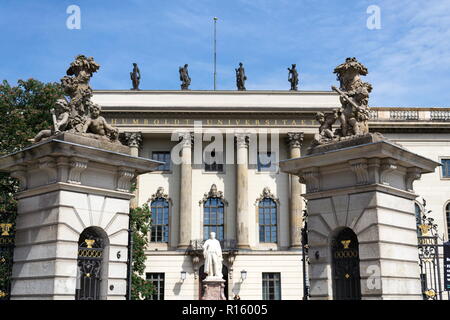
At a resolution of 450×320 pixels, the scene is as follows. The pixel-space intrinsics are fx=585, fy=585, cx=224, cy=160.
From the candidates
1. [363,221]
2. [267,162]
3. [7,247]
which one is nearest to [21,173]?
[7,247]

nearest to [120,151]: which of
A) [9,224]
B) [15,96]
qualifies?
[9,224]

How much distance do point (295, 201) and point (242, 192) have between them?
4428mm

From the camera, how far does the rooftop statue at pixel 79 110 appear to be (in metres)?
13.2

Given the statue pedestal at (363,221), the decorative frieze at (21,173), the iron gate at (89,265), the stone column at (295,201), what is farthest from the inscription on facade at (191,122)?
the iron gate at (89,265)

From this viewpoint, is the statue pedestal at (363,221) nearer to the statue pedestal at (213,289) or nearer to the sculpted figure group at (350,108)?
the sculpted figure group at (350,108)

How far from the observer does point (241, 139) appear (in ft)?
161

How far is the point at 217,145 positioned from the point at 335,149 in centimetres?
3766

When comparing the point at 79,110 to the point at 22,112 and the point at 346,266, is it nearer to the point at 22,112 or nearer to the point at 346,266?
the point at 346,266

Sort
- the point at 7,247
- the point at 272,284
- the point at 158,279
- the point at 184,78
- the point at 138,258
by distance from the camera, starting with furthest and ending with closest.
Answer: the point at 184,78, the point at 272,284, the point at 158,279, the point at 138,258, the point at 7,247

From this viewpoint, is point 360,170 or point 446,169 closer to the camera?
point 360,170

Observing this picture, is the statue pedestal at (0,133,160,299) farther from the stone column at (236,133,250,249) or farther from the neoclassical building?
the stone column at (236,133,250,249)

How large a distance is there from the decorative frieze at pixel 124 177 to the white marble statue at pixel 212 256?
742 centimetres

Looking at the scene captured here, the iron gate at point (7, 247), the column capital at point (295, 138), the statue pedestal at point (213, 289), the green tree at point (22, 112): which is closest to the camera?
the iron gate at point (7, 247)
